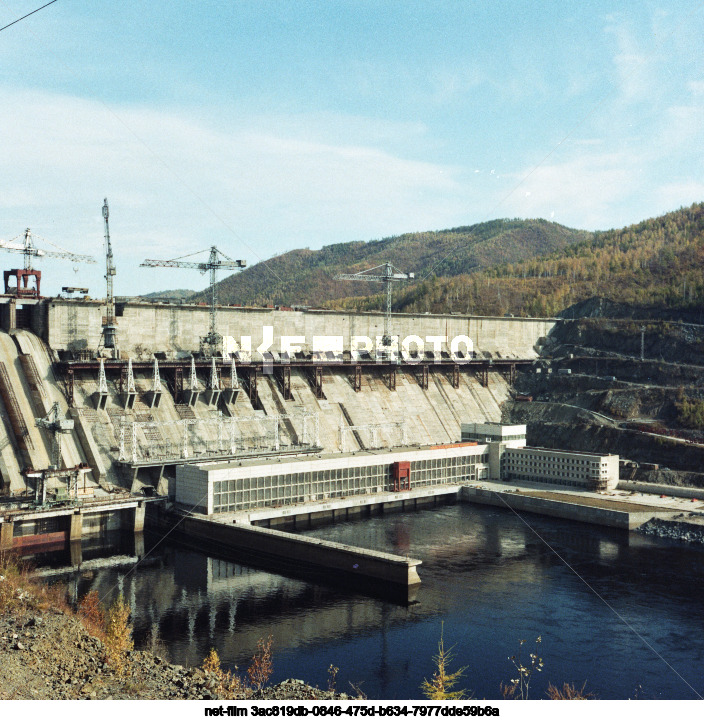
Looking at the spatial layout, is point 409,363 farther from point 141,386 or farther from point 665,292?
point 665,292

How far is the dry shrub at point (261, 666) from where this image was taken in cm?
3978

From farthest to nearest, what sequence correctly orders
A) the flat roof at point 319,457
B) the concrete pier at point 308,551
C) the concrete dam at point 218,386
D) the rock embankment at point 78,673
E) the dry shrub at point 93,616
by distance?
the concrete dam at point 218,386, the flat roof at point 319,457, the concrete pier at point 308,551, the dry shrub at point 93,616, the rock embankment at point 78,673

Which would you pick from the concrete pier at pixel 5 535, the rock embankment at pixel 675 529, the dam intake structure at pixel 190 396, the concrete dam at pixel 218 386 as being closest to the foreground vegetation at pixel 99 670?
the dam intake structure at pixel 190 396

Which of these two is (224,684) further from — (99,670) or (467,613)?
(467,613)

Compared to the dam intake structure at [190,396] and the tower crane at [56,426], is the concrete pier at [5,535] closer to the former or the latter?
the dam intake structure at [190,396]

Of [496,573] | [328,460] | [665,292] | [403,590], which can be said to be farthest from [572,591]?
[665,292]

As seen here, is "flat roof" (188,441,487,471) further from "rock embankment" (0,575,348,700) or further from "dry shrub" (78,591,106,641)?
"rock embankment" (0,575,348,700)

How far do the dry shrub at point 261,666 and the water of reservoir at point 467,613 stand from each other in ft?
2.29

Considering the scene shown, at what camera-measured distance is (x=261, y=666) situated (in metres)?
42.0

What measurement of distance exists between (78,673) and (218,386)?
68.5 meters

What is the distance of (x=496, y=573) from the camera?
215 ft

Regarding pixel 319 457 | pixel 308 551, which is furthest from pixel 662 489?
pixel 308 551

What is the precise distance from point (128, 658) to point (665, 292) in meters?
138
